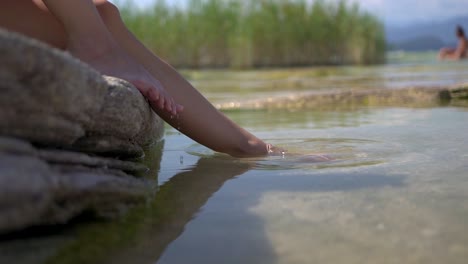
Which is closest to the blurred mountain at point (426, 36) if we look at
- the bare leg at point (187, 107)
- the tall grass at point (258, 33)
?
the tall grass at point (258, 33)

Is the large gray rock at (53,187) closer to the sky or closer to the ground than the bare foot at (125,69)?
closer to the ground

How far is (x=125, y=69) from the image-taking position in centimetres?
137

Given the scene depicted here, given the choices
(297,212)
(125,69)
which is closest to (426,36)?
(125,69)

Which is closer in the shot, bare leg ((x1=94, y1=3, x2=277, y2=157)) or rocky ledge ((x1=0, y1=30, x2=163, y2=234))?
rocky ledge ((x1=0, y1=30, x2=163, y2=234))

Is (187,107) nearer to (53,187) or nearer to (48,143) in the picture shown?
(48,143)

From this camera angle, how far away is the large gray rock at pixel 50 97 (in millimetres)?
732

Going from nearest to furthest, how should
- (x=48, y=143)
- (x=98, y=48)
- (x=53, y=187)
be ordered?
(x=53, y=187) → (x=48, y=143) → (x=98, y=48)

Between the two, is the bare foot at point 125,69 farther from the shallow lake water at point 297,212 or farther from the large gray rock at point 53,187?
the large gray rock at point 53,187

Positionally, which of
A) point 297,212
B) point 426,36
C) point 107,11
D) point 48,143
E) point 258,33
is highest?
point 426,36

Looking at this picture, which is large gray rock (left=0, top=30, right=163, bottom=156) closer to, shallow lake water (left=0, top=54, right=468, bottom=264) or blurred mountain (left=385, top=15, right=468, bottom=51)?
shallow lake water (left=0, top=54, right=468, bottom=264)

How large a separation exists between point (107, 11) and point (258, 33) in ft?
45.0

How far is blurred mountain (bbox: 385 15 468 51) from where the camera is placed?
103m

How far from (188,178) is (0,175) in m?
0.63

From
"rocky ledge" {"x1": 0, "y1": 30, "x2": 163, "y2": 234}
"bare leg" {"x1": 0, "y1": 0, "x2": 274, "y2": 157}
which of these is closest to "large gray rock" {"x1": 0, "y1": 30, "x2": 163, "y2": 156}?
"rocky ledge" {"x1": 0, "y1": 30, "x2": 163, "y2": 234}
